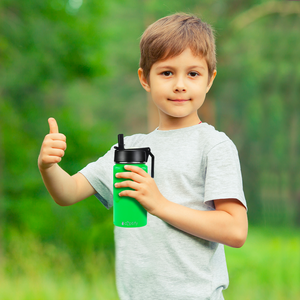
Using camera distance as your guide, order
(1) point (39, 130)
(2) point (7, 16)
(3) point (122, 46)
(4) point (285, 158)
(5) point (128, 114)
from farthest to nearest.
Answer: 1. (5) point (128, 114)
2. (3) point (122, 46)
3. (4) point (285, 158)
4. (1) point (39, 130)
5. (2) point (7, 16)

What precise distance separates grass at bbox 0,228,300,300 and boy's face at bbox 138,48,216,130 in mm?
2845

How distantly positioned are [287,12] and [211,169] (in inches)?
271

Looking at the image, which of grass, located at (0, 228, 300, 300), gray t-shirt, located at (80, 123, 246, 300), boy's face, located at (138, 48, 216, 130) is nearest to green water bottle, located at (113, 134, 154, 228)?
gray t-shirt, located at (80, 123, 246, 300)

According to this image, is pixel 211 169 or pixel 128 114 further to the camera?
pixel 128 114

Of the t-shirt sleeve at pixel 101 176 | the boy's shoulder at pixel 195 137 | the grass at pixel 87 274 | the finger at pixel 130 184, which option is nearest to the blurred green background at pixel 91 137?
the grass at pixel 87 274

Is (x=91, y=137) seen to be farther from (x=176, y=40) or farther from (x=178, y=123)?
(x=176, y=40)

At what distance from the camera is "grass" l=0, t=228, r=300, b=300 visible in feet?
12.2

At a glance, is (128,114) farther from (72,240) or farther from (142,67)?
(142,67)

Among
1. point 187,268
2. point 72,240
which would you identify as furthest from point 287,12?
point 187,268

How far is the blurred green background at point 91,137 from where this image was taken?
4.18m

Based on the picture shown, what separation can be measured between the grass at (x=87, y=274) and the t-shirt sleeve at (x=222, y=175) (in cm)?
279

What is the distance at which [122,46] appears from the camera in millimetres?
8648

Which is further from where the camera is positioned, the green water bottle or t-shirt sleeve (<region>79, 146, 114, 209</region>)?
t-shirt sleeve (<region>79, 146, 114, 209</region>)

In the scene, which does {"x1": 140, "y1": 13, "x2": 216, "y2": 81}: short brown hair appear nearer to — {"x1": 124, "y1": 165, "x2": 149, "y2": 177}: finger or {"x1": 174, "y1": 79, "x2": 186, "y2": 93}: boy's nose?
{"x1": 174, "y1": 79, "x2": 186, "y2": 93}: boy's nose
